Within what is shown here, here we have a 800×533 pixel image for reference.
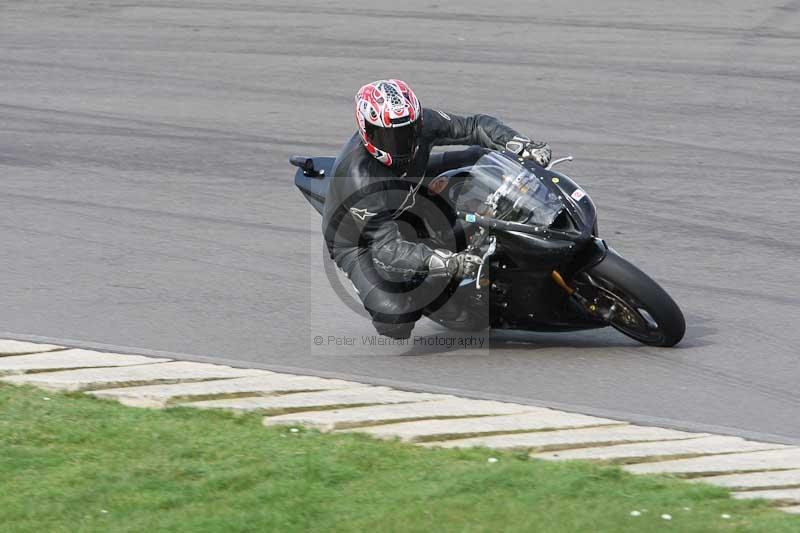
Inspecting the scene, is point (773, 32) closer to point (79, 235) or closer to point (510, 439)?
point (79, 235)

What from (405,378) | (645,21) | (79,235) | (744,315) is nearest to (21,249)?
(79,235)

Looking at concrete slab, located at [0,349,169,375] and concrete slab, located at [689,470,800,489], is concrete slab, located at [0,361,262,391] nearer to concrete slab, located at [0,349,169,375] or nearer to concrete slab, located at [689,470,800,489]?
concrete slab, located at [0,349,169,375]

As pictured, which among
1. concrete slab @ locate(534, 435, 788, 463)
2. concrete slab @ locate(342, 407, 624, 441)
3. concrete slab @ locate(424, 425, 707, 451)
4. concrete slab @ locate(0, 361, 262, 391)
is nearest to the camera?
concrete slab @ locate(534, 435, 788, 463)

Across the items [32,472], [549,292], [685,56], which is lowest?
[32,472]

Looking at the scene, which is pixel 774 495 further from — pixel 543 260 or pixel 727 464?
pixel 543 260

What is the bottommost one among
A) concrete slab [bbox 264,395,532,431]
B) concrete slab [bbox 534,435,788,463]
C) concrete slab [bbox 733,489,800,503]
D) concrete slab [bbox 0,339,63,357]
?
concrete slab [bbox 0,339,63,357]

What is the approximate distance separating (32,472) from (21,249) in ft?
12.8

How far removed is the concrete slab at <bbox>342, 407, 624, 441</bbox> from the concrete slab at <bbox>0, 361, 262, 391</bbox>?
114 cm

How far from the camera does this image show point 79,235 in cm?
940

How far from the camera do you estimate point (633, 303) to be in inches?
277

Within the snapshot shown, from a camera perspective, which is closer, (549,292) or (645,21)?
(549,292)

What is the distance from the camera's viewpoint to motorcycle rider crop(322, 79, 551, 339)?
280 inches

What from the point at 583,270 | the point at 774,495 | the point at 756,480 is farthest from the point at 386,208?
the point at 774,495

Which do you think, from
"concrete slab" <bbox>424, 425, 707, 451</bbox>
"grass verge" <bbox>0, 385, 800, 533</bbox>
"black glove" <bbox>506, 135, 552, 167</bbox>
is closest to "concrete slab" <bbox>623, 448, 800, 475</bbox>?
"grass verge" <bbox>0, 385, 800, 533</bbox>
